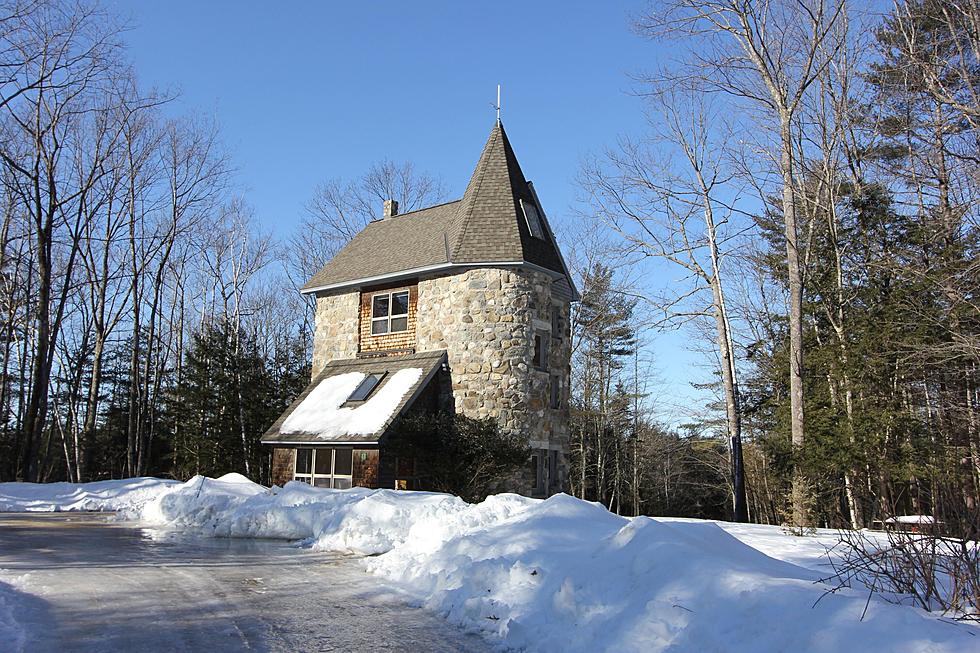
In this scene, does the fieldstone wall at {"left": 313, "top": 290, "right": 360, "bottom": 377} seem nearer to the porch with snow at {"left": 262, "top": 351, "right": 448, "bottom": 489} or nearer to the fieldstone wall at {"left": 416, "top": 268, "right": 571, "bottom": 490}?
the porch with snow at {"left": 262, "top": 351, "right": 448, "bottom": 489}

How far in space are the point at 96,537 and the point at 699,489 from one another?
1187 inches

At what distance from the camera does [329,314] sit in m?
23.5

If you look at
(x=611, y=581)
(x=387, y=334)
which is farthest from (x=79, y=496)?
(x=611, y=581)

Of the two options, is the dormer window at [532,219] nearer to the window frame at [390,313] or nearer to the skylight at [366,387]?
the window frame at [390,313]

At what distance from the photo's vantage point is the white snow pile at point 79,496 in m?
17.1

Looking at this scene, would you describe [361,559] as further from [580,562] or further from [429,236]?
[429,236]

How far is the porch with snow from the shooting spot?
1773cm

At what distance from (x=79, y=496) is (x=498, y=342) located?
37.8ft

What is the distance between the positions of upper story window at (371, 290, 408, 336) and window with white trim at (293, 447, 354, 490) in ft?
14.0

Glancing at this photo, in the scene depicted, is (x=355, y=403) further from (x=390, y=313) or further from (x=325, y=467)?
(x=390, y=313)

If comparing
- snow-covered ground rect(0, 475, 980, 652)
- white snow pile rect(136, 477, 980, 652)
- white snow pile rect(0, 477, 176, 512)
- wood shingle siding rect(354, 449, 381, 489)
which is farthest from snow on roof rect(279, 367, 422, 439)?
white snow pile rect(136, 477, 980, 652)

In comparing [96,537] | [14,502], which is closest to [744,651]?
[96,537]

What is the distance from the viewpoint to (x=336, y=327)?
75.8ft

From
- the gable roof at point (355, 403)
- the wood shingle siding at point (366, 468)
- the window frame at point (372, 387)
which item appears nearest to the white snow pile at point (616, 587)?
the wood shingle siding at point (366, 468)
